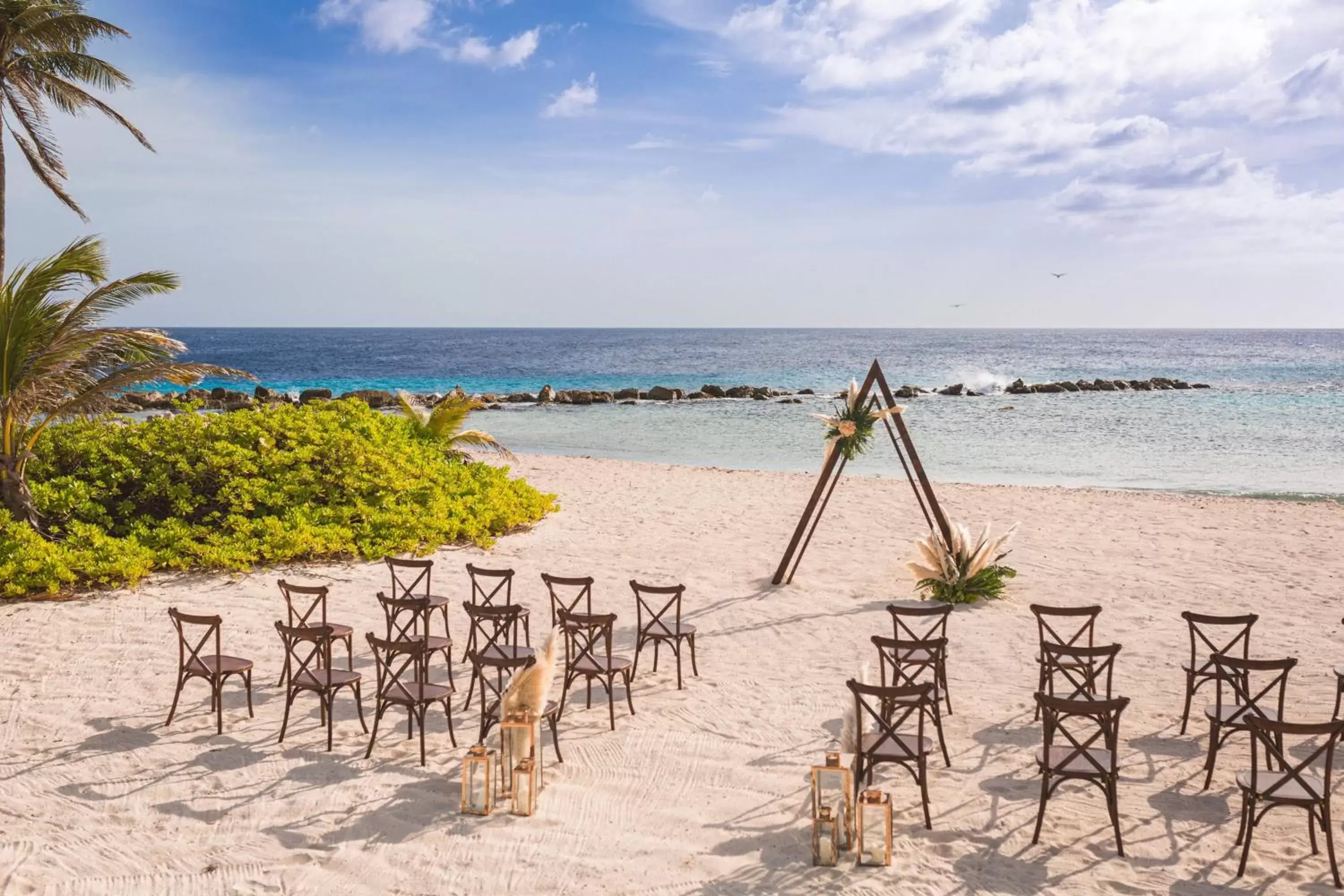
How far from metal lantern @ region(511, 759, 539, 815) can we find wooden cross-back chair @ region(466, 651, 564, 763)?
0.92 feet

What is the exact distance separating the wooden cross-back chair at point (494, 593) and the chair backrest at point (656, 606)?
1.05m

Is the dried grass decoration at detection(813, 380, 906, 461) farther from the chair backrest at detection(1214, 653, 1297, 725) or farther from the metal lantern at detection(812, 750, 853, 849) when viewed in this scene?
the metal lantern at detection(812, 750, 853, 849)

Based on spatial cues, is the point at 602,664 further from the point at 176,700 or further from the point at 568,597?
the point at 568,597

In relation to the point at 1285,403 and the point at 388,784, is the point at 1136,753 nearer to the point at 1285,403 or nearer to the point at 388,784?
the point at 388,784

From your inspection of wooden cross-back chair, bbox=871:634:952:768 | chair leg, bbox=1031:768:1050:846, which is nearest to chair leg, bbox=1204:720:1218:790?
chair leg, bbox=1031:768:1050:846

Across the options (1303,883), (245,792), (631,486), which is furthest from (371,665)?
(631,486)

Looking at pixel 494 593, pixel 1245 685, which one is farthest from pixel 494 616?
pixel 1245 685

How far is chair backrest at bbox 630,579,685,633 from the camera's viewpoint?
27.1 ft

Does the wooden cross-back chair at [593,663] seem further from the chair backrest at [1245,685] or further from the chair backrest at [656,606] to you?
the chair backrest at [1245,685]

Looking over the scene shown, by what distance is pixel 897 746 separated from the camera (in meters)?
6.22

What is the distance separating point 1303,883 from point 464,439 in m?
15.0

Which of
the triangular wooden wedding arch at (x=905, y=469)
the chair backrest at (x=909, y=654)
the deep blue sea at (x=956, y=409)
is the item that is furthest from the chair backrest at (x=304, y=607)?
the deep blue sea at (x=956, y=409)

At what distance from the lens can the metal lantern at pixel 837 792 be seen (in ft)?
18.4

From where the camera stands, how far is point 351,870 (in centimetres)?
549
